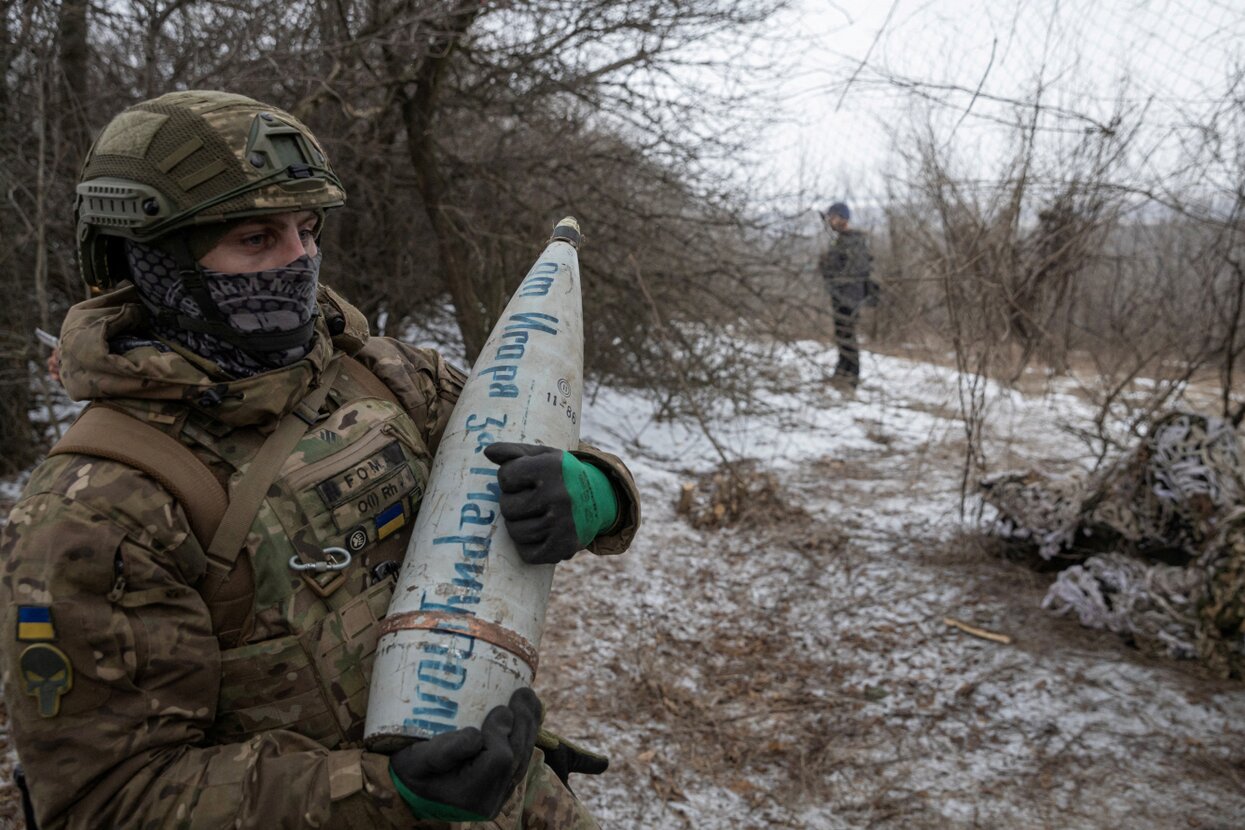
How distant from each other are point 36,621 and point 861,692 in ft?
12.0

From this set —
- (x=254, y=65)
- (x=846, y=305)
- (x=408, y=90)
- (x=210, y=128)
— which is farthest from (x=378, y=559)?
(x=846, y=305)

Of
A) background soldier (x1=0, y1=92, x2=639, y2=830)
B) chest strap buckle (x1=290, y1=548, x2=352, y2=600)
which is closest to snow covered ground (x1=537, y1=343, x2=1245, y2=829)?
background soldier (x1=0, y1=92, x2=639, y2=830)

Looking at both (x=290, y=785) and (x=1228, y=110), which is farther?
(x=1228, y=110)

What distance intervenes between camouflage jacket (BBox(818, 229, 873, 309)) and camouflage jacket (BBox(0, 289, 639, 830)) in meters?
5.97

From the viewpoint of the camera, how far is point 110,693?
122 centimetres

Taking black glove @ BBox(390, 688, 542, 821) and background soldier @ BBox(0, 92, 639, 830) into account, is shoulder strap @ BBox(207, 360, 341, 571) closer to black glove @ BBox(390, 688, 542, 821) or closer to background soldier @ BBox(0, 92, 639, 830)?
background soldier @ BBox(0, 92, 639, 830)

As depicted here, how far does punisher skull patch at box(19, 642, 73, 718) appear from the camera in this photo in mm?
1175

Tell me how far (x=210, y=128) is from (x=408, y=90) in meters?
5.53

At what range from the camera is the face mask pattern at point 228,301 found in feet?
4.93

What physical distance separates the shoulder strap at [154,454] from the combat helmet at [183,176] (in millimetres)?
322

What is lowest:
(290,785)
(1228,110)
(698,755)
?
(698,755)

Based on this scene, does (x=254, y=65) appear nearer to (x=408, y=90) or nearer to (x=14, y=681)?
(x=408, y=90)

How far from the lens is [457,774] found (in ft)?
4.40

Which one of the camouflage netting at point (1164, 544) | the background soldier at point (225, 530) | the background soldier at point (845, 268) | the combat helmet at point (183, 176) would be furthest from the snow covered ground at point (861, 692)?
the combat helmet at point (183, 176)
